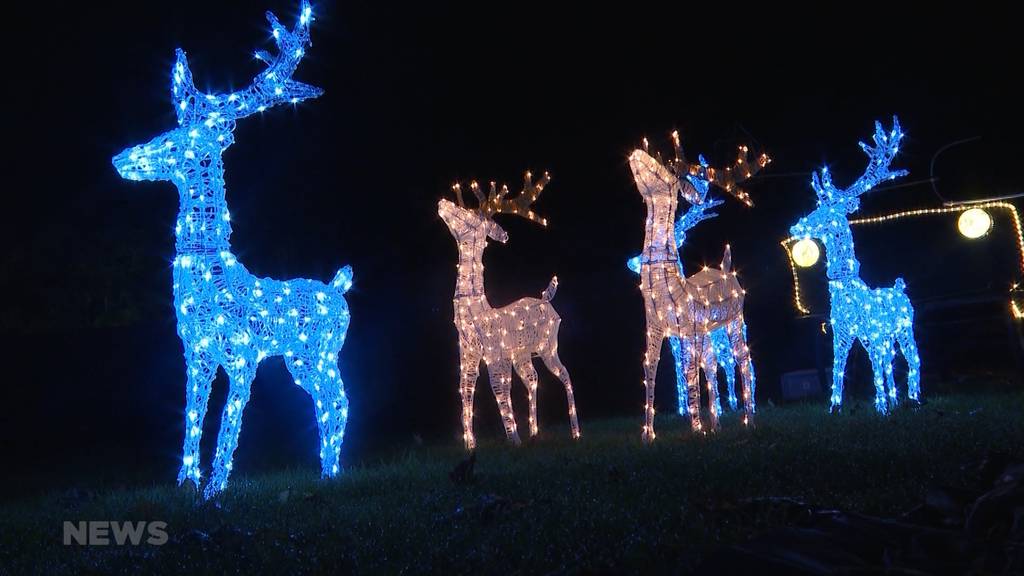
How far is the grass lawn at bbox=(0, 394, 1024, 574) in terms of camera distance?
405cm

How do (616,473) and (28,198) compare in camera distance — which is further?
(28,198)

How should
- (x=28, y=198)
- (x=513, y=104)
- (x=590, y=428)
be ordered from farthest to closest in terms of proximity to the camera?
(x=513, y=104) → (x=28, y=198) → (x=590, y=428)

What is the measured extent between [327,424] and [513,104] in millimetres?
6837

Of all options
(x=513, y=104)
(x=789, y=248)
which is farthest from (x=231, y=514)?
(x=789, y=248)

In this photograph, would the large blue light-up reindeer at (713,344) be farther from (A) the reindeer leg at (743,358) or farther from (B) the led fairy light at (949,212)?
(B) the led fairy light at (949,212)

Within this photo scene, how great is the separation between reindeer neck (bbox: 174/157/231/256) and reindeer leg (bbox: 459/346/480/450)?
9.08 ft

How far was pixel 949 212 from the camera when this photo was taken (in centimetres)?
1155

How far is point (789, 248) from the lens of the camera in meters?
12.7

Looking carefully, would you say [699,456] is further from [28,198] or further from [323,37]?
[28,198]

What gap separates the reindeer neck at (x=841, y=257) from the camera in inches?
362

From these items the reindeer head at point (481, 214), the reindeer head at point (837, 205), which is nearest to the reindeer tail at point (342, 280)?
the reindeer head at point (481, 214)

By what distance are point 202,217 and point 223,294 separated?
26.2 inches

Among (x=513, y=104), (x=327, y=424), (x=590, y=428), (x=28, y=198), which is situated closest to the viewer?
(x=327, y=424)

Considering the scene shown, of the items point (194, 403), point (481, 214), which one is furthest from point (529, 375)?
point (194, 403)
